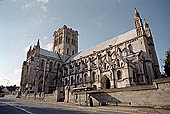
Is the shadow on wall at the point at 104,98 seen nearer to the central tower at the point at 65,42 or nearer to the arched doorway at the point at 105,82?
the arched doorway at the point at 105,82

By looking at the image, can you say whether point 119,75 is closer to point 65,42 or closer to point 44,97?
point 44,97

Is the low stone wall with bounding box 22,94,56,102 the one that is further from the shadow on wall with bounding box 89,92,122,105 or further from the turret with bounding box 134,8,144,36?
the turret with bounding box 134,8,144,36

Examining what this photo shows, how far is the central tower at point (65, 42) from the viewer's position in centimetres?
5725

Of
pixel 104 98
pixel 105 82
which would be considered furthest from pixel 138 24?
pixel 104 98

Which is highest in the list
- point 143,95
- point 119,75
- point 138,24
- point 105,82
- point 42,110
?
point 138,24

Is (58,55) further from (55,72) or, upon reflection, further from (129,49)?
(129,49)

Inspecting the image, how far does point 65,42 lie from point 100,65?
29.5m

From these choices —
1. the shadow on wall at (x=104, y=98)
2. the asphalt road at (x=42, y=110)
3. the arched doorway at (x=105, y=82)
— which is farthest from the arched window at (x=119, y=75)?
the asphalt road at (x=42, y=110)

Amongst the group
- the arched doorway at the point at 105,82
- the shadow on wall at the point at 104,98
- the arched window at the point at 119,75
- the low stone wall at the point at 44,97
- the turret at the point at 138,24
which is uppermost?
the turret at the point at 138,24

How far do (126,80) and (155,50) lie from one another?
1452cm

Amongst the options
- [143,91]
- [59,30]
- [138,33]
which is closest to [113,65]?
[138,33]

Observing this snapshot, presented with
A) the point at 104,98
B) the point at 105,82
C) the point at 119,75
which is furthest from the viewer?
the point at 105,82

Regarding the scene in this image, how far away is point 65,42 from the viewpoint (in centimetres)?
5791

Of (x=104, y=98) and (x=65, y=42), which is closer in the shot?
(x=104, y=98)
